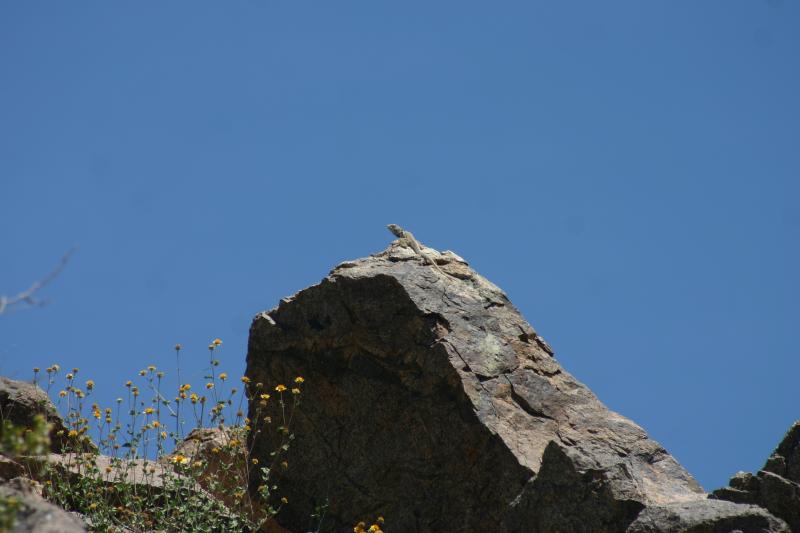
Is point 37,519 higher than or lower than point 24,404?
lower

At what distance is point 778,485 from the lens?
318 inches

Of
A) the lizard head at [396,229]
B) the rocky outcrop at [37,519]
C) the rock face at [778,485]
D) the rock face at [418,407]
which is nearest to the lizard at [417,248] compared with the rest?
the rock face at [418,407]

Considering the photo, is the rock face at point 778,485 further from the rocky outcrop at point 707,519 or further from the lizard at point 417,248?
the lizard at point 417,248

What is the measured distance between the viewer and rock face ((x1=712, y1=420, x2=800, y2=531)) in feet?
26.3

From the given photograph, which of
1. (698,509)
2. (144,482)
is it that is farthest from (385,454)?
(698,509)

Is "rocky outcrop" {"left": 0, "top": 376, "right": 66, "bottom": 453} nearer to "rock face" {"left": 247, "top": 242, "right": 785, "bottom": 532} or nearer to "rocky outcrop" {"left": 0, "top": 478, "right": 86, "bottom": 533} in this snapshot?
"rock face" {"left": 247, "top": 242, "right": 785, "bottom": 532}

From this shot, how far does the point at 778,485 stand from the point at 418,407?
3.49 metres

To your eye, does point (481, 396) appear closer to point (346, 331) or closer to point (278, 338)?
point (346, 331)

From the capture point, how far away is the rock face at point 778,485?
802 centimetres

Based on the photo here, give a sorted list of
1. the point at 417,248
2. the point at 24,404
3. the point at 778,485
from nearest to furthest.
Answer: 1. the point at 778,485
2. the point at 24,404
3. the point at 417,248

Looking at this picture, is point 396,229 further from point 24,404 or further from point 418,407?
point 24,404

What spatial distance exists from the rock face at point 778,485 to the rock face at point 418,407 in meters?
1.15

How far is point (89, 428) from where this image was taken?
10.5 meters

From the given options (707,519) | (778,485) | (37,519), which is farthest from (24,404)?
(778,485)
